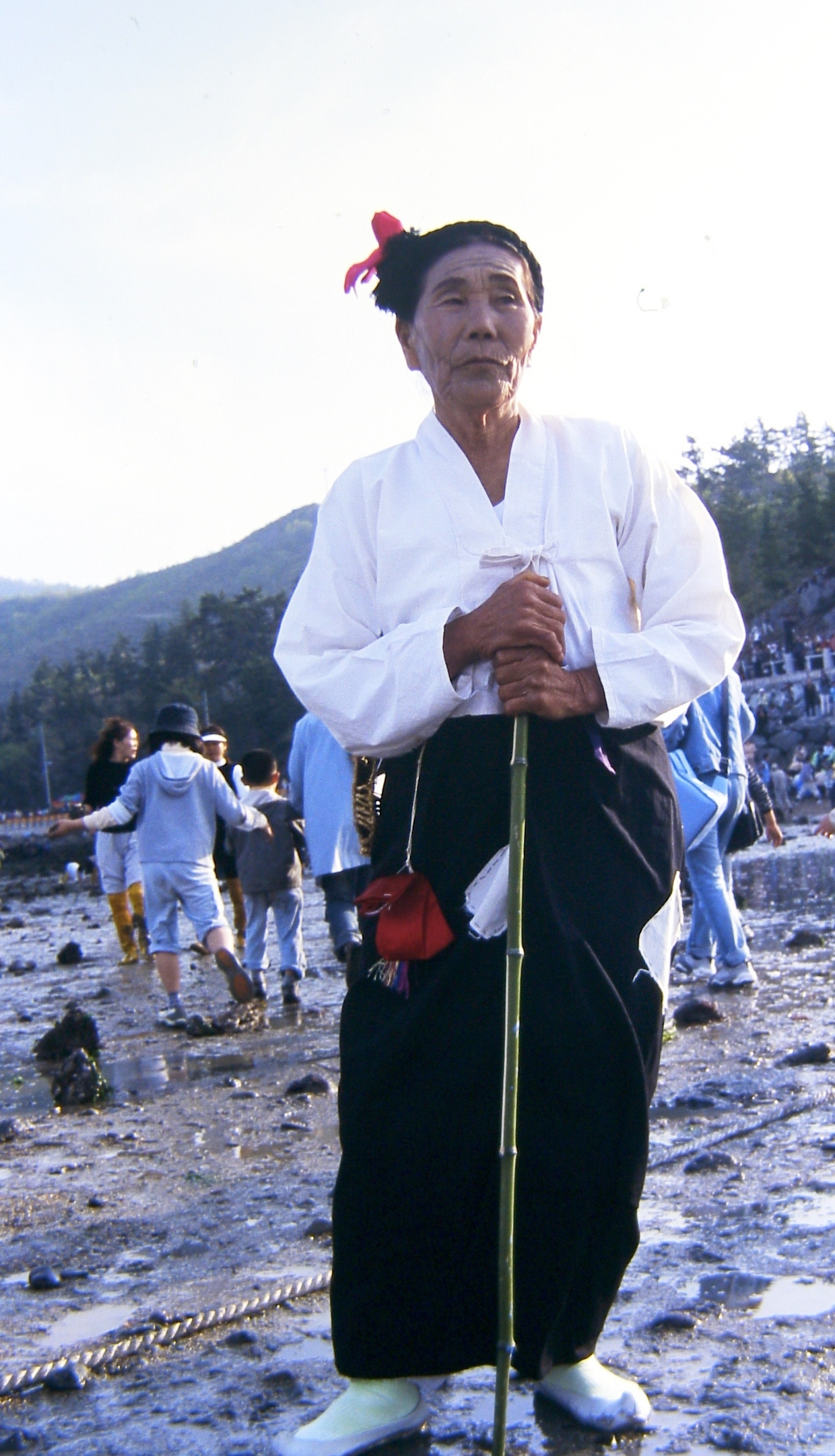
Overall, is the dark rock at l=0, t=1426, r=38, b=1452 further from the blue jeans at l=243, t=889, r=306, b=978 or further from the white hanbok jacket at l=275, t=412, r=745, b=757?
the blue jeans at l=243, t=889, r=306, b=978

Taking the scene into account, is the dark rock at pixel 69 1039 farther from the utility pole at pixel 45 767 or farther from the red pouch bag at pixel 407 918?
the utility pole at pixel 45 767

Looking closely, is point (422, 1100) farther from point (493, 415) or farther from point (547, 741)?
point (493, 415)

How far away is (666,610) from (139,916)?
11.3 metres

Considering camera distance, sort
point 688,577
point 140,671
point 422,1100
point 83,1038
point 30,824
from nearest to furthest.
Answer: point 422,1100 → point 688,577 → point 83,1038 → point 30,824 → point 140,671

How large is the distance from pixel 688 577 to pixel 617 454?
1.01ft

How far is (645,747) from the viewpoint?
275 centimetres

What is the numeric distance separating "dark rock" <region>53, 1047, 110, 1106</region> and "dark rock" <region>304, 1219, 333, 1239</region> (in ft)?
8.26

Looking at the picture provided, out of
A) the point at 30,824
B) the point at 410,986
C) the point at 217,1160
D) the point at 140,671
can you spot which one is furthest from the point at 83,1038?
the point at 140,671

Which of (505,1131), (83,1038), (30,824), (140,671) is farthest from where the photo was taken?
(140,671)

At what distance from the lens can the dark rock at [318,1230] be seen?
3783 millimetres

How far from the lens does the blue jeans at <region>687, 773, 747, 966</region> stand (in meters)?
7.17

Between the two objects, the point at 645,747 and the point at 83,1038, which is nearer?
the point at 645,747

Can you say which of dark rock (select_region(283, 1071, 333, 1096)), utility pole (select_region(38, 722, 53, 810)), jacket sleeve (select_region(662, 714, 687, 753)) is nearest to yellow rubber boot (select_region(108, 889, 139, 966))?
jacket sleeve (select_region(662, 714, 687, 753))

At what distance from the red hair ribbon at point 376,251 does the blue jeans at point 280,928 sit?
6038 mm
